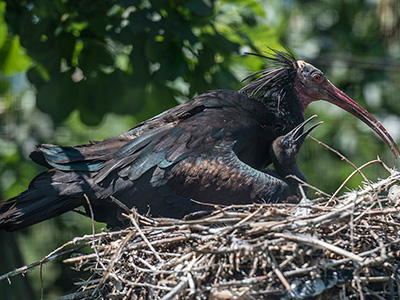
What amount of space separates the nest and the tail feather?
0.67 meters

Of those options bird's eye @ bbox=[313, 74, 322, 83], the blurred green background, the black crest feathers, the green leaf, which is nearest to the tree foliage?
the blurred green background

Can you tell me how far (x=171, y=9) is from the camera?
6.02m

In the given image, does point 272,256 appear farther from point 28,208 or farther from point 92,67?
point 92,67

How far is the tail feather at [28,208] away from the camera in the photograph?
4.85 meters

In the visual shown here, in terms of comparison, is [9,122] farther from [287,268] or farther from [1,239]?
[287,268]

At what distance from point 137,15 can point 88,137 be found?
3.12m

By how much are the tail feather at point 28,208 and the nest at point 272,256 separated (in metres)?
0.67

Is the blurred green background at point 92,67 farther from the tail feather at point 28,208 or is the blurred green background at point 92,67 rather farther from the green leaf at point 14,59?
the tail feather at point 28,208

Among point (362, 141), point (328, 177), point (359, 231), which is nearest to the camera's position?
point (359, 231)

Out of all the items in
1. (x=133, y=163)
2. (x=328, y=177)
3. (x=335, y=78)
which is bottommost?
(x=328, y=177)

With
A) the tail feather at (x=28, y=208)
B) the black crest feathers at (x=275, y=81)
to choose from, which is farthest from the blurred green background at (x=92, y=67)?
the tail feather at (x=28, y=208)

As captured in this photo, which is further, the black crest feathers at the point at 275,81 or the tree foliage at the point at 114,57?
the tree foliage at the point at 114,57

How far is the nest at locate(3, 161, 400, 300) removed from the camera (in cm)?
398

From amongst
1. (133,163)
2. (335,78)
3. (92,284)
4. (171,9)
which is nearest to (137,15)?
(171,9)
